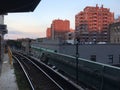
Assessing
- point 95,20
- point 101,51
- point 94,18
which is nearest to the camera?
point 101,51

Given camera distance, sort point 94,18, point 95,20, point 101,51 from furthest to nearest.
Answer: point 95,20
point 94,18
point 101,51

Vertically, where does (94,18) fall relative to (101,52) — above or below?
above

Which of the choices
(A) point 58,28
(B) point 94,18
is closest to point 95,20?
(B) point 94,18

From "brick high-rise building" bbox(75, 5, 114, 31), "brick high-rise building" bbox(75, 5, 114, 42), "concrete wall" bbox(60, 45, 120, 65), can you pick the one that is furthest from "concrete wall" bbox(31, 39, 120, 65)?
"brick high-rise building" bbox(75, 5, 114, 31)

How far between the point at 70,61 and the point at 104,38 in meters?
140

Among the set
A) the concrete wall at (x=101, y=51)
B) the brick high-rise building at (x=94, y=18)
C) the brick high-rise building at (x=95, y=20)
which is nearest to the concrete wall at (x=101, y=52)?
the concrete wall at (x=101, y=51)

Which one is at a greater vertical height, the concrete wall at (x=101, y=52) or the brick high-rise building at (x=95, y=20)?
the brick high-rise building at (x=95, y=20)

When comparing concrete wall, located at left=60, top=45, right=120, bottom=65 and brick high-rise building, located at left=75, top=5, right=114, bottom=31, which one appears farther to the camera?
brick high-rise building, located at left=75, top=5, right=114, bottom=31

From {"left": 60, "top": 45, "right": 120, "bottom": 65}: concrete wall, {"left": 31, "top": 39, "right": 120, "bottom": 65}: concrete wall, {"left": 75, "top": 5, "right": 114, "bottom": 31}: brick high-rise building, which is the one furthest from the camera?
{"left": 75, "top": 5, "right": 114, "bottom": 31}: brick high-rise building

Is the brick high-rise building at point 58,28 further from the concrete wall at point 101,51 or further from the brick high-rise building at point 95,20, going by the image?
the concrete wall at point 101,51

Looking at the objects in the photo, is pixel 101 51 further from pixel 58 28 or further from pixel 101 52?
pixel 58 28

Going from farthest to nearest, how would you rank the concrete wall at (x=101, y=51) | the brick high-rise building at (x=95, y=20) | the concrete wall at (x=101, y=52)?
the brick high-rise building at (x=95, y=20)
the concrete wall at (x=101, y=52)
the concrete wall at (x=101, y=51)

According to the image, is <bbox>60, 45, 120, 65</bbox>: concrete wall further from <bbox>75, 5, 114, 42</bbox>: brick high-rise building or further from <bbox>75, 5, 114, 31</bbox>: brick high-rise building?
<bbox>75, 5, 114, 31</bbox>: brick high-rise building

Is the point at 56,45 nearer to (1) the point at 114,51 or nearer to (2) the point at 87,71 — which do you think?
(1) the point at 114,51
